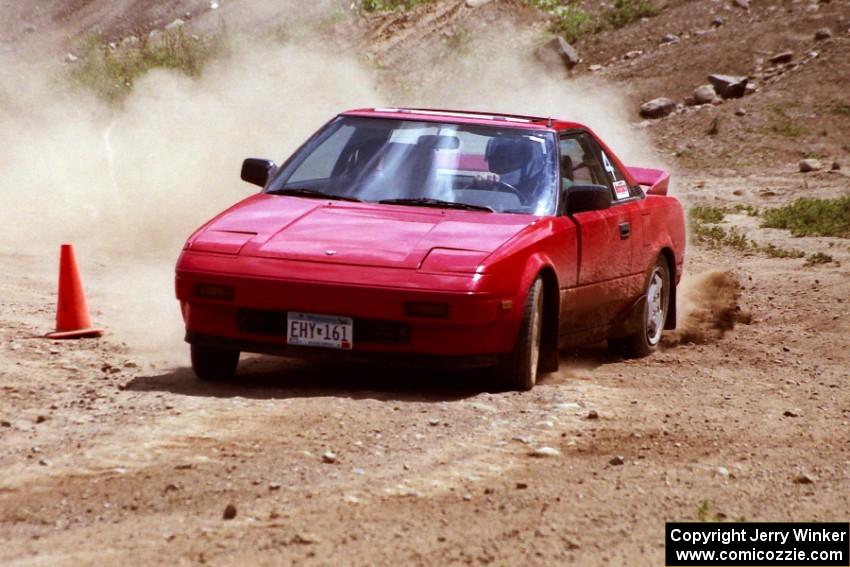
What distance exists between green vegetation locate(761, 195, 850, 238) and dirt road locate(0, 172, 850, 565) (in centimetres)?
776

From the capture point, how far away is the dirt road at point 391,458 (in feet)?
17.8

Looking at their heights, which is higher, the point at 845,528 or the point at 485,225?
the point at 485,225

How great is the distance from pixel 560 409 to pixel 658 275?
118 inches

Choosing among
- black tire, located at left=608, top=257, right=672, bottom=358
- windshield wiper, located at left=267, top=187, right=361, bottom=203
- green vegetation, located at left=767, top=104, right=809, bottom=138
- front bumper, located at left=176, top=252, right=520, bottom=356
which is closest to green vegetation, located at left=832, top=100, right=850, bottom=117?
green vegetation, located at left=767, top=104, right=809, bottom=138

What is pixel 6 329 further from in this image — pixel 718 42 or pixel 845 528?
pixel 718 42

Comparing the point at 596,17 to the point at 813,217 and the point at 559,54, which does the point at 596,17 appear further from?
the point at 813,217

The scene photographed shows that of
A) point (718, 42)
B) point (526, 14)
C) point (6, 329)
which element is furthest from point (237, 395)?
point (526, 14)

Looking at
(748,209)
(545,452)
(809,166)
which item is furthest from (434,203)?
(809,166)

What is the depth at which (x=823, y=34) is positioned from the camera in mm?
29625

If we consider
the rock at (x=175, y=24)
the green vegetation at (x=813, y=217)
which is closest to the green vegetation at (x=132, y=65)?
the rock at (x=175, y=24)

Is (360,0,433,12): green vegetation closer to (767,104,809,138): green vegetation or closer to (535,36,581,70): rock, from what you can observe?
(535,36,581,70): rock

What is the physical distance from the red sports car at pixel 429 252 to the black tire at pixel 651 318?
0.06 ft

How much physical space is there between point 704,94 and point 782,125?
7.82 feet

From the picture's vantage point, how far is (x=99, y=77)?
25109mm
